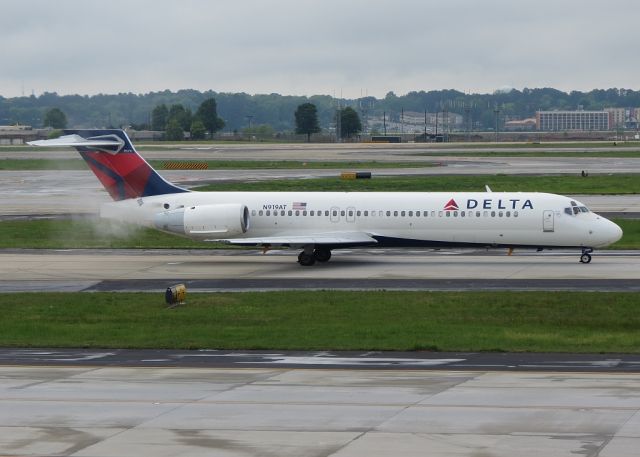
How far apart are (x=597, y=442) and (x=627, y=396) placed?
3.98 metres

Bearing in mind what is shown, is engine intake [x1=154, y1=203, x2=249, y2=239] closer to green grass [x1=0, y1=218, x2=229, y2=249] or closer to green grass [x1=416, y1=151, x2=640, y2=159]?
green grass [x1=0, y1=218, x2=229, y2=249]

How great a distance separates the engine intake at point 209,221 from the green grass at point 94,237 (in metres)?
7.10

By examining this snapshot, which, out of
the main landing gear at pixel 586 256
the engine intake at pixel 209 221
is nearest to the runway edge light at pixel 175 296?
the engine intake at pixel 209 221

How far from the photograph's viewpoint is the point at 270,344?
3036 centimetres

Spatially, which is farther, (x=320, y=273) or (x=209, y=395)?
(x=320, y=273)

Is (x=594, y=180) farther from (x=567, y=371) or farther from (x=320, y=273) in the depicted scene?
(x=567, y=371)

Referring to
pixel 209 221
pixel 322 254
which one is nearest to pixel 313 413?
pixel 209 221

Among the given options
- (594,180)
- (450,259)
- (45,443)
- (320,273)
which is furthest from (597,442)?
(594,180)

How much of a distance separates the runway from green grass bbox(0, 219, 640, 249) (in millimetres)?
2040

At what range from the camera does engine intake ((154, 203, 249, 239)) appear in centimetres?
4916

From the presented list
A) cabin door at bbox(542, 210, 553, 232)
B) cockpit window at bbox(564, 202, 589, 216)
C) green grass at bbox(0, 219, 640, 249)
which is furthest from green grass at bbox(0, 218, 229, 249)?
cockpit window at bbox(564, 202, 589, 216)

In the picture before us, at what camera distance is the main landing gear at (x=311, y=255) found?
162ft

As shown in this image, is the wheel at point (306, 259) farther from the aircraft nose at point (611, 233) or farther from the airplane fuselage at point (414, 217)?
the aircraft nose at point (611, 233)

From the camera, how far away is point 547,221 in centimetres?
4756
